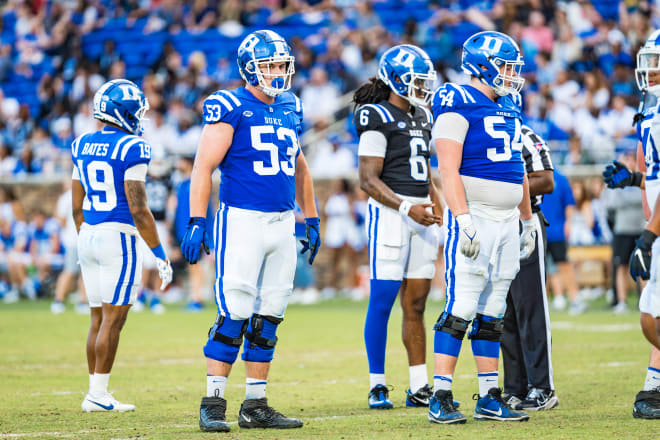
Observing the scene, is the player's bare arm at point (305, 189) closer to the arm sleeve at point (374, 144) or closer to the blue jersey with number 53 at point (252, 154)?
the blue jersey with number 53 at point (252, 154)

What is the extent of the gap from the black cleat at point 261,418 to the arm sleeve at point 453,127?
1.81 meters

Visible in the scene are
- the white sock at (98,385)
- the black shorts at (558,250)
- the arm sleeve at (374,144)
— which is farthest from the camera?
the black shorts at (558,250)

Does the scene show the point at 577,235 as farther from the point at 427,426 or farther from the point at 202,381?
the point at 427,426

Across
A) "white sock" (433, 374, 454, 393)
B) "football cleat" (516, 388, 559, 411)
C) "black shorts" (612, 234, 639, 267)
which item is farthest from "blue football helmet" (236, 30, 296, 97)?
"black shorts" (612, 234, 639, 267)

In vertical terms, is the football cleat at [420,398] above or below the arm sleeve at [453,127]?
below

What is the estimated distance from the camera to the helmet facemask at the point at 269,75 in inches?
229

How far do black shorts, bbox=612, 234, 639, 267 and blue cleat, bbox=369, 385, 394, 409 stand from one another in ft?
24.9

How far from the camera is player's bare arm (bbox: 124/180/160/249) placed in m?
6.62

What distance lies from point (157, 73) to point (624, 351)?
45.3 ft

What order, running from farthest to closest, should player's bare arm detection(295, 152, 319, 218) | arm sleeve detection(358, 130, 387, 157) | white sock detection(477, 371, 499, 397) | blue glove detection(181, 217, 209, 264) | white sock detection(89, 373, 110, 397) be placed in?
1. arm sleeve detection(358, 130, 387, 157)
2. white sock detection(89, 373, 110, 397)
3. player's bare arm detection(295, 152, 319, 218)
4. white sock detection(477, 371, 499, 397)
5. blue glove detection(181, 217, 209, 264)

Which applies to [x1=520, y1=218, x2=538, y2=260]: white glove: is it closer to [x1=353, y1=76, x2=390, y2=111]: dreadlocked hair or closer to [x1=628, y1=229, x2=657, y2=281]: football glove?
[x1=628, y1=229, x2=657, y2=281]: football glove

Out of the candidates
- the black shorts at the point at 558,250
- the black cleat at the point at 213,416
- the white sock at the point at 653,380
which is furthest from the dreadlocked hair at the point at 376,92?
the black shorts at the point at 558,250

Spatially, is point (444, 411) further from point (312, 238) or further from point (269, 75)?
point (269, 75)

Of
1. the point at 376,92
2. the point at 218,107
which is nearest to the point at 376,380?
the point at 376,92
